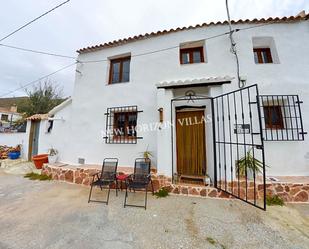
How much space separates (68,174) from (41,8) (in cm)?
519

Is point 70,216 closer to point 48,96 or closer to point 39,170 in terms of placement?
point 39,170

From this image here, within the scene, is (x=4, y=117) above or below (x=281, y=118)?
above

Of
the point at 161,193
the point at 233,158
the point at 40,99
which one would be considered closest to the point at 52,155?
the point at 161,193

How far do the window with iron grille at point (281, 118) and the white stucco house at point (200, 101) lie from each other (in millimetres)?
25

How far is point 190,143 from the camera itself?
14.8ft

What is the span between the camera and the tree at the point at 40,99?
12633 mm

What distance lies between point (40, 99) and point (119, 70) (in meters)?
11.2

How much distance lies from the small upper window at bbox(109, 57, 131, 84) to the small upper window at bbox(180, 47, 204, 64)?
226 cm

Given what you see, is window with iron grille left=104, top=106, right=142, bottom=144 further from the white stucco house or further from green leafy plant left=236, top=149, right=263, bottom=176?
green leafy plant left=236, top=149, right=263, bottom=176

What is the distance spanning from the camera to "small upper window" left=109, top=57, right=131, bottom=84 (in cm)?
603

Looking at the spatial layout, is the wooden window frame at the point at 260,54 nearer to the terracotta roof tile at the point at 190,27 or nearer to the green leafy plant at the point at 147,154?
the terracotta roof tile at the point at 190,27

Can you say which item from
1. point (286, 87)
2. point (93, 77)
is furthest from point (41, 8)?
point (286, 87)

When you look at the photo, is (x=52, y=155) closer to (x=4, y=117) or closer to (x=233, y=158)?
(x=233, y=158)

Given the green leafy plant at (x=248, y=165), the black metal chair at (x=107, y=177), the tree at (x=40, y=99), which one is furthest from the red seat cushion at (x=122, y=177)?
the tree at (x=40, y=99)
